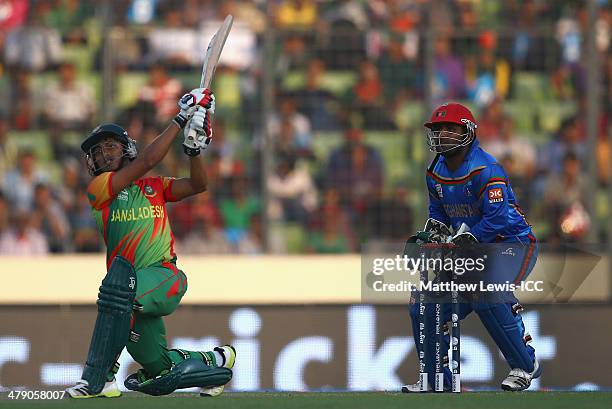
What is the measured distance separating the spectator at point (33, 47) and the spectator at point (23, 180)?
2.50 feet

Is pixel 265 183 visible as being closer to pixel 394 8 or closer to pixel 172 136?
pixel 394 8

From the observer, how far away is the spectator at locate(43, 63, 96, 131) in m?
10.2

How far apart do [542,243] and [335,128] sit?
5.98 feet

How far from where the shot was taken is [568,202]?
1009 centimetres

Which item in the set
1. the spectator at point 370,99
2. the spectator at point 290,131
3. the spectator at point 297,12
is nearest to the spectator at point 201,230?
the spectator at point 290,131

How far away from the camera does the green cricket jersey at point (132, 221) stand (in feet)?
20.7

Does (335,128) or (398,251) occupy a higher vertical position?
(335,128)

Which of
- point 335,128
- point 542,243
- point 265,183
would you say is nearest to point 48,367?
point 265,183

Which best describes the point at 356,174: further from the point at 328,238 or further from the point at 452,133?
the point at 452,133

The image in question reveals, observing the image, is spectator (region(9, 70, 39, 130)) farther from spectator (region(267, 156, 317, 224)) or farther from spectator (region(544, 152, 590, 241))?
spectator (region(544, 152, 590, 241))

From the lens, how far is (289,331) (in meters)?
8.68

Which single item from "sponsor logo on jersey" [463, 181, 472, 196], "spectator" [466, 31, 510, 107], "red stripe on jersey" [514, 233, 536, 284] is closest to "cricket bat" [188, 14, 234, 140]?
"sponsor logo on jersey" [463, 181, 472, 196]

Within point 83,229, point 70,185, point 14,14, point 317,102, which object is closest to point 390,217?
point 317,102

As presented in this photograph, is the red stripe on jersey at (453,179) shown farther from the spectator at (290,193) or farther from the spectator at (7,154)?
the spectator at (7,154)
